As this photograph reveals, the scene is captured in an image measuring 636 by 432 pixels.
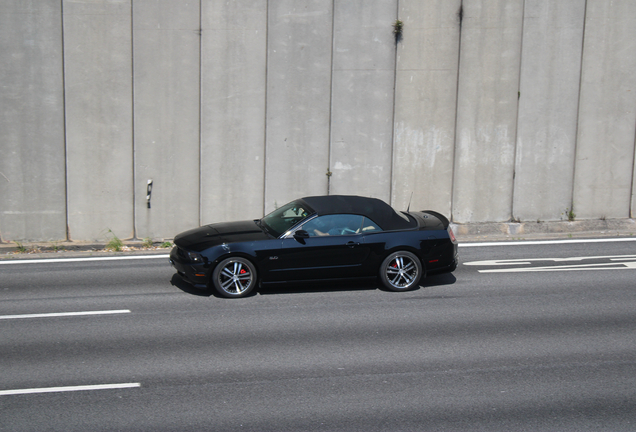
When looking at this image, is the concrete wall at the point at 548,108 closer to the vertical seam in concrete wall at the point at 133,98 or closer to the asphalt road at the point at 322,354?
the asphalt road at the point at 322,354

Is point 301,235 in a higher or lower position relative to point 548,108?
lower

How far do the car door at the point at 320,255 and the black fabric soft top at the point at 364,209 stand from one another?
0.39 m

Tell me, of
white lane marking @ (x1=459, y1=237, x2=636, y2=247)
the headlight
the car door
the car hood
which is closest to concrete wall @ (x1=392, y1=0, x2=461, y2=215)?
white lane marking @ (x1=459, y1=237, x2=636, y2=247)

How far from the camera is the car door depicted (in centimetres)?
873

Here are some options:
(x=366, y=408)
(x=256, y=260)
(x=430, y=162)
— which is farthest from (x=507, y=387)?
(x=430, y=162)

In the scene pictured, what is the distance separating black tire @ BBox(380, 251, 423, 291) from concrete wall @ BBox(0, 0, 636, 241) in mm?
4468

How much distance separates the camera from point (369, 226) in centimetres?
905

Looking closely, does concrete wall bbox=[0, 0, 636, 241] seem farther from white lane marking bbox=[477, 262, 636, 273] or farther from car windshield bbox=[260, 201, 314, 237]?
car windshield bbox=[260, 201, 314, 237]

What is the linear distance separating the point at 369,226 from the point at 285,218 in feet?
4.46

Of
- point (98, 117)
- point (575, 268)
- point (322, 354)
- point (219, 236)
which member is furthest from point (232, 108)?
point (575, 268)

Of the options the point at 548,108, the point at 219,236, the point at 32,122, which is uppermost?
the point at 548,108

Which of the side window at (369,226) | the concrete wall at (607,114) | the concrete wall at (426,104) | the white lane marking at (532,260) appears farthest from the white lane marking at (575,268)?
the concrete wall at (426,104)

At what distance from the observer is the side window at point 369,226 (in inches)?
355

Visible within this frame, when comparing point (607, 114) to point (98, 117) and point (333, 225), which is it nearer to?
point (333, 225)
